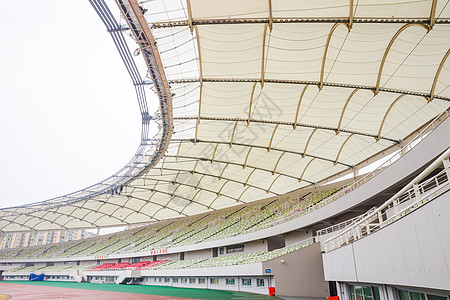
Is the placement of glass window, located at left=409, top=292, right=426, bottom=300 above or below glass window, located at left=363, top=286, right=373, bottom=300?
above

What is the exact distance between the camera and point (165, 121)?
2723cm

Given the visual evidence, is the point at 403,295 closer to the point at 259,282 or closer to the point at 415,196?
the point at 415,196

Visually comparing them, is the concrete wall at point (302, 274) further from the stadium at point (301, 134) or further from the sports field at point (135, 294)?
the sports field at point (135, 294)

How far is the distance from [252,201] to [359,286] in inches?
1375

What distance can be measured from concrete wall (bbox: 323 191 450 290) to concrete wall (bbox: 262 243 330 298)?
41.6 feet

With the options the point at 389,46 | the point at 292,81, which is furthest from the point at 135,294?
A: the point at 389,46

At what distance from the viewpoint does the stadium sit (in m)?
11.6

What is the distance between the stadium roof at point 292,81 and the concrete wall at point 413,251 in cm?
1205

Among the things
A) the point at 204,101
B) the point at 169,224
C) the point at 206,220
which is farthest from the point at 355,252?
the point at 169,224

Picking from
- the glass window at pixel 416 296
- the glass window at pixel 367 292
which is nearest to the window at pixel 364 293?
the glass window at pixel 367 292

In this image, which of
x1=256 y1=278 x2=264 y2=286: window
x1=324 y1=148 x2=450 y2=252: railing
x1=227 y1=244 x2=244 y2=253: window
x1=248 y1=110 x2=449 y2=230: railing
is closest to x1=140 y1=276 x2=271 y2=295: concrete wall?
x1=256 y1=278 x2=264 y2=286: window

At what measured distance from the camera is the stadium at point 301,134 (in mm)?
11562

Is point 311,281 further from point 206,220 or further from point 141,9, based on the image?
point 206,220

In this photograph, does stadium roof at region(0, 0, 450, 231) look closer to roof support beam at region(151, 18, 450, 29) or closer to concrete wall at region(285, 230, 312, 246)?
roof support beam at region(151, 18, 450, 29)
